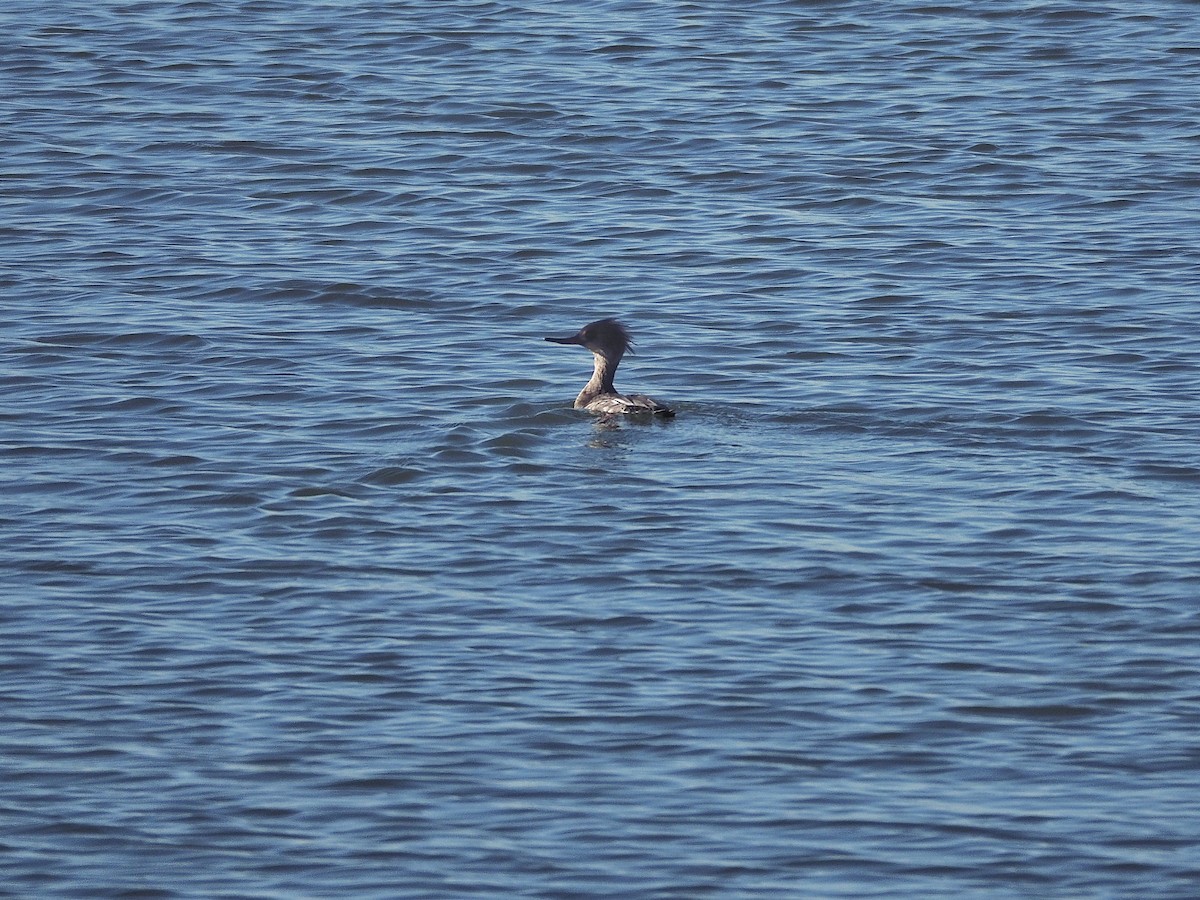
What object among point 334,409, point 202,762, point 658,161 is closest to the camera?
point 202,762

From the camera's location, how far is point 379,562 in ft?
39.3

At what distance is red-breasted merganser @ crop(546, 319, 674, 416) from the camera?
14540 mm

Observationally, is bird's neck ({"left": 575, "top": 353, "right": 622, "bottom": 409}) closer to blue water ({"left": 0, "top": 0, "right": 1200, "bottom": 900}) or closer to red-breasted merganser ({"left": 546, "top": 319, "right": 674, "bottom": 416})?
red-breasted merganser ({"left": 546, "top": 319, "right": 674, "bottom": 416})

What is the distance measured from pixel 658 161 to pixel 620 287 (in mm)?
4300

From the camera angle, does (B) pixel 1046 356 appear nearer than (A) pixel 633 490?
No

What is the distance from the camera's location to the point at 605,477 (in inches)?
536

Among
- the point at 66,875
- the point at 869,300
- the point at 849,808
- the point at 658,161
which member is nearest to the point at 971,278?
the point at 869,300

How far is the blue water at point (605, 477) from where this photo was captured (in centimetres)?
906

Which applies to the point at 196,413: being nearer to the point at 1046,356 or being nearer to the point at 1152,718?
the point at 1046,356

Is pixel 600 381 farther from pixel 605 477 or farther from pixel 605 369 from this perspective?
pixel 605 477

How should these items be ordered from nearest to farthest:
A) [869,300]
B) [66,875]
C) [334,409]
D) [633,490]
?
[66,875], [633,490], [334,409], [869,300]

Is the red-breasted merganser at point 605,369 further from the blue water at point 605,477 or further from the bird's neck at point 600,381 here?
the blue water at point 605,477

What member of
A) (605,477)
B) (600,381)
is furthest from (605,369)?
(605,477)

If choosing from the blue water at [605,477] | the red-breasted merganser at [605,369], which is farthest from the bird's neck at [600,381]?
the blue water at [605,477]
